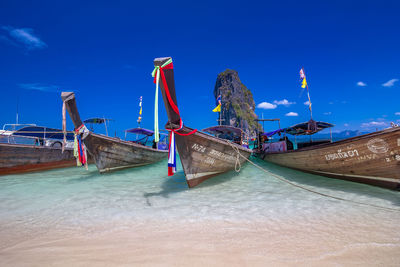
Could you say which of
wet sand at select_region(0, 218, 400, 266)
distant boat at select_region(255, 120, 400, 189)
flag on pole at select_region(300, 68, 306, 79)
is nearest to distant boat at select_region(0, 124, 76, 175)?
wet sand at select_region(0, 218, 400, 266)

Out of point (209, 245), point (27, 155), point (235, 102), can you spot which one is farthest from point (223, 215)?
point (235, 102)

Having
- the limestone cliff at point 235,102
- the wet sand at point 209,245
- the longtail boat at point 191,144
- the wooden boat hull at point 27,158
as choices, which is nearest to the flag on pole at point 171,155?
the longtail boat at point 191,144

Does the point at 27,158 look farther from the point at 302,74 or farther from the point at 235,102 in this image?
the point at 235,102

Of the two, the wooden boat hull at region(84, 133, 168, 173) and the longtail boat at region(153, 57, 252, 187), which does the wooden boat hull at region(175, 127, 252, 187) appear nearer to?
the longtail boat at region(153, 57, 252, 187)

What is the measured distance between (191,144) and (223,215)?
2.46m

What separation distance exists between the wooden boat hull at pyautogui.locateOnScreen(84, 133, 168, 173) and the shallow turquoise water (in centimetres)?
233

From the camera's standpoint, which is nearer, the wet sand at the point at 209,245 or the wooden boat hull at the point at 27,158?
the wet sand at the point at 209,245

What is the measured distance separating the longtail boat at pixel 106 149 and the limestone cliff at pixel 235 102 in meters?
69.3

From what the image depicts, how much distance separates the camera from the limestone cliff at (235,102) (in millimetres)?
81000

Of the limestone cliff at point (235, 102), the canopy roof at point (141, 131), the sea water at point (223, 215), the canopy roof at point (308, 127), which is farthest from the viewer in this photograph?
the limestone cliff at point (235, 102)

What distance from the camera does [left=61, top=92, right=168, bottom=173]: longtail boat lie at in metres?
7.80

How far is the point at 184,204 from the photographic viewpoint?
4.61 m

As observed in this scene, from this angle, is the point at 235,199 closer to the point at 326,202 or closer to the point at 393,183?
the point at 326,202

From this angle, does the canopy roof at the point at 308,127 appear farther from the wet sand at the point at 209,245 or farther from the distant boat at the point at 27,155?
Answer: the distant boat at the point at 27,155
